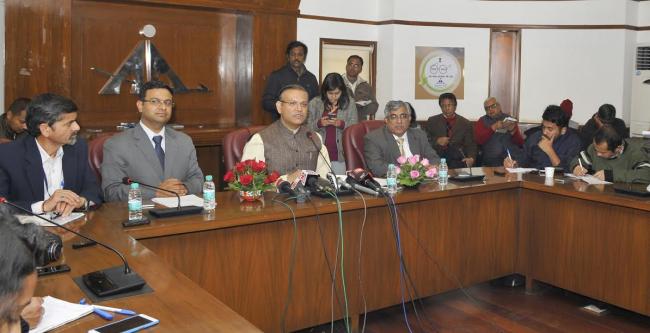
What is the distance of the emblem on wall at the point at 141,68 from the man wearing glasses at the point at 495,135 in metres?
2.82

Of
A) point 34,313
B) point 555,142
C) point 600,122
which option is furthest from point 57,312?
point 600,122

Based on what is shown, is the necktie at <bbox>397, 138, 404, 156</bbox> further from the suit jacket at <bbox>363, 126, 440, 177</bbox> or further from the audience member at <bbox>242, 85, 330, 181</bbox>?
the audience member at <bbox>242, 85, 330, 181</bbox>

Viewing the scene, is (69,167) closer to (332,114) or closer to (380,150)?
(380,150)

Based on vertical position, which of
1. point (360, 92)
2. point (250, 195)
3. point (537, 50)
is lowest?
point (250, 195)

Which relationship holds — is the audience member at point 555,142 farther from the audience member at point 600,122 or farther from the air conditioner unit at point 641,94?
the air conditioner unit at point 641,94

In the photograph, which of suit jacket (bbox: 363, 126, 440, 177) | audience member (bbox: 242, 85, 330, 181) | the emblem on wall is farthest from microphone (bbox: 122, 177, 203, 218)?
the emblem on wall

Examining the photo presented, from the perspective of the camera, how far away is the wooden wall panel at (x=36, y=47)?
15.1 ft

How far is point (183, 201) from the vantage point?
2730 mm

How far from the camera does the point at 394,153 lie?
13.1 ft

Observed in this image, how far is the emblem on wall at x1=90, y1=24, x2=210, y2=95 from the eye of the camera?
5.27 metres

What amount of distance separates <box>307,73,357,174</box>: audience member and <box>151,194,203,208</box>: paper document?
1.77 m

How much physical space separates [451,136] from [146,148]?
3.22 meters

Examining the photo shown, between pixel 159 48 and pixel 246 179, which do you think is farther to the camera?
pixel 159 48

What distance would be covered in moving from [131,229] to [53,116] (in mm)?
659
